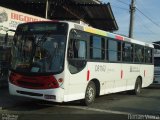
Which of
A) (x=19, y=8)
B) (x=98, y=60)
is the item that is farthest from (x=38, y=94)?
(x=19, y=8)

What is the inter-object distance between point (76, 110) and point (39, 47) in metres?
2.32

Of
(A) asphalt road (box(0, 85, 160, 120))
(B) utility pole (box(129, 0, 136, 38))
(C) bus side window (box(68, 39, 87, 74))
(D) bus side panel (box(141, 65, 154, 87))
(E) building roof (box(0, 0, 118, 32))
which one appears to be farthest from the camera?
(B) utility pole (box(129, 0, 136, 38))

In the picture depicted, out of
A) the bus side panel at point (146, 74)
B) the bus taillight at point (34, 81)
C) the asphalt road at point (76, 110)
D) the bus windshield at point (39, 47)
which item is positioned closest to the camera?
the asphalt road at point (76, 110)

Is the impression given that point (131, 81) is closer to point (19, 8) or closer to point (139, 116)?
point (139, 116)

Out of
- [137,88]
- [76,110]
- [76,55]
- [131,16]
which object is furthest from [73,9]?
[76,110]

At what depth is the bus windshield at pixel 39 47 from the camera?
1284 cm

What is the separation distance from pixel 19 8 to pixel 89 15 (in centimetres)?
473

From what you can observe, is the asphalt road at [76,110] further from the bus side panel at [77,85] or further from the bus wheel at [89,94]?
the bus side panel at [77,85]

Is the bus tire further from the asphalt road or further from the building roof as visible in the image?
the building roof

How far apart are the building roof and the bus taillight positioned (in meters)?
11.6

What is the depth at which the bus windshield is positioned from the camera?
1284 centimetres

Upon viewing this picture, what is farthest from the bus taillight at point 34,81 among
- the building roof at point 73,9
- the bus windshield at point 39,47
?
the building roof at point 73,9

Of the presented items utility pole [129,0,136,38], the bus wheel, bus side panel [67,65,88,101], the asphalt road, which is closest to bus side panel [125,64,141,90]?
the asphalt road

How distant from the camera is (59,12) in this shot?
27.2 m
